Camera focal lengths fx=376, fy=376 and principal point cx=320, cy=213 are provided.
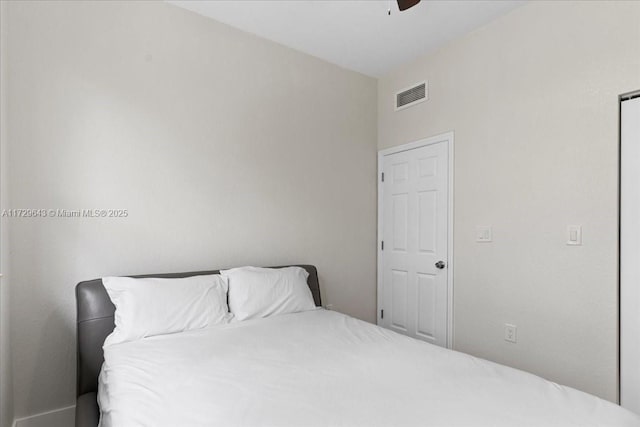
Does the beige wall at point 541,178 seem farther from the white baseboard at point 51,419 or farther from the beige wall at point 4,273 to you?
the beige wall at point 4,273

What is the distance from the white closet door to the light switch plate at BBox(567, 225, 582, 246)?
204mm

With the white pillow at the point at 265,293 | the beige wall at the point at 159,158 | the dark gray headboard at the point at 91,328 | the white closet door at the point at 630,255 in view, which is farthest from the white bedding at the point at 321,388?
the white closet door at the point at 630,255

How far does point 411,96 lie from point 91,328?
9.94ft

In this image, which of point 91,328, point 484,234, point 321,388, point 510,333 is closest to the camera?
point 321,388

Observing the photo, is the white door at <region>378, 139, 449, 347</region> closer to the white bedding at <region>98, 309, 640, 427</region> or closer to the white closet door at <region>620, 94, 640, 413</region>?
the white closet door at <region>620, 94, 640, 413</region>

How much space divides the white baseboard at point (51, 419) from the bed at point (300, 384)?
1.17 feet

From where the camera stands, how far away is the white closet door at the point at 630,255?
2.09 m

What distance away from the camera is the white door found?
3.14m

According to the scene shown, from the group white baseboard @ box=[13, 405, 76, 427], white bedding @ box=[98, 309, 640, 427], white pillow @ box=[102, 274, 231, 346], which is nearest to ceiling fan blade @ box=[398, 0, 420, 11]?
white bedding @ box=[98, 309, 640, 427]

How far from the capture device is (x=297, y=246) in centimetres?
323

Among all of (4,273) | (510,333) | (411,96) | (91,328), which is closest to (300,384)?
(91,328)

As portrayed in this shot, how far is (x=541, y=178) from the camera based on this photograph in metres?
2.50
